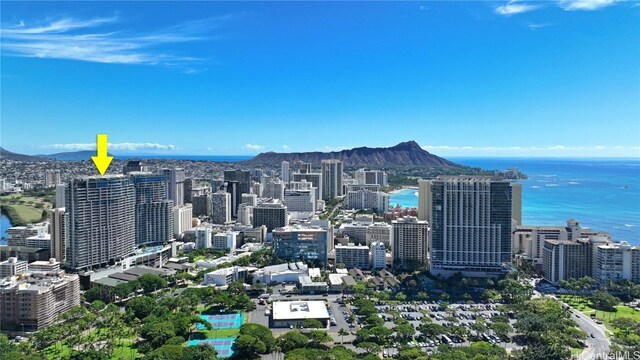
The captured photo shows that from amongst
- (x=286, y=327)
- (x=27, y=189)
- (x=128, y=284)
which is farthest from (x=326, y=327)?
(x=27, y=189)

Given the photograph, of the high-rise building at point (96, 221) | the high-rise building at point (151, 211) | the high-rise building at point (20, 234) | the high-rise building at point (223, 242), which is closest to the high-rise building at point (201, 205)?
the high-rise building at point (151, 211)

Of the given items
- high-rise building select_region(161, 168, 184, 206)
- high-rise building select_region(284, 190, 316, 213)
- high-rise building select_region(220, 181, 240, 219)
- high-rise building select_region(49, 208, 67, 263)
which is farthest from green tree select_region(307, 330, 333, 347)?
high-rise building select_region(284, 190, 316, 213)

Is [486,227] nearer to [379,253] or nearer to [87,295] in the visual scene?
[379,253]

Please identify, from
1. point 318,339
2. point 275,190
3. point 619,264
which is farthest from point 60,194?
point 619,264

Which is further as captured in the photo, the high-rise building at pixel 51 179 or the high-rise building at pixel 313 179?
the high-rise building at pixel 313 179

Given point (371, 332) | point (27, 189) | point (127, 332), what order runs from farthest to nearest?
1. point (27, 189)
2. point (127, 332)
3. point (371, 332)

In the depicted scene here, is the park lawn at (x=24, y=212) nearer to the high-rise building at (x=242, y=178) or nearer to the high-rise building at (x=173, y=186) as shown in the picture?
the high-rise building at (x=173, y=186)
